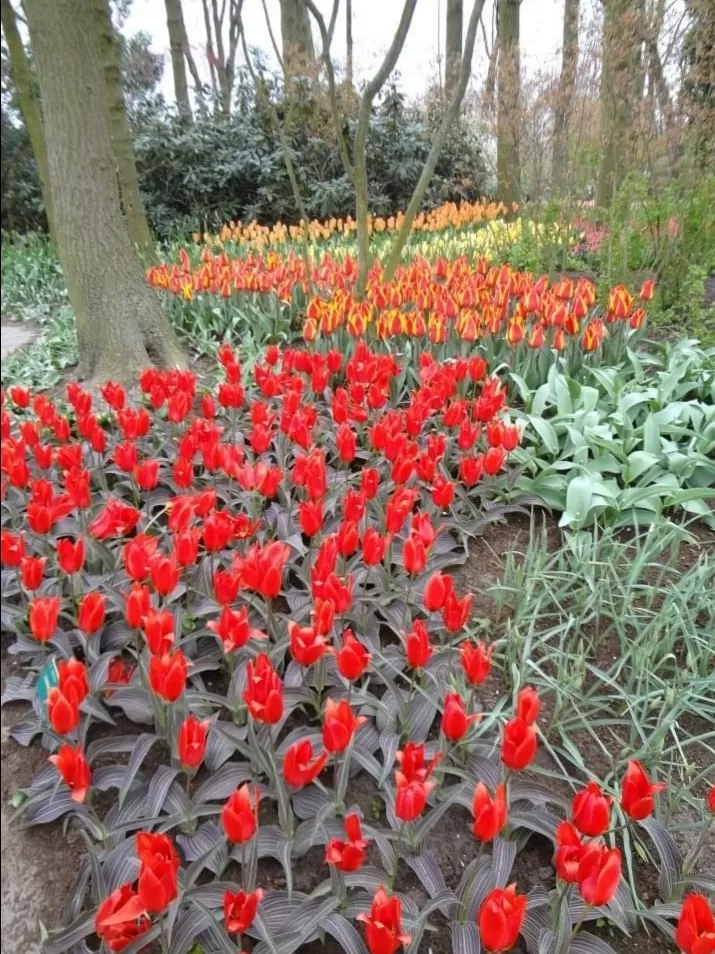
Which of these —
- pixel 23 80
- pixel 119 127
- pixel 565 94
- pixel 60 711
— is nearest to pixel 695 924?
pixel 60 711

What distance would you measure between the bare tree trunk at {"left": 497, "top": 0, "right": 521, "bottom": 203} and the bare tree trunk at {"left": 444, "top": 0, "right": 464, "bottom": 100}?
31cm

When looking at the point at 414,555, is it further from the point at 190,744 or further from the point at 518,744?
the point at 190,744

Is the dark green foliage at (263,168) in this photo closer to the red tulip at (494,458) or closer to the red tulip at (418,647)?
the red tulip at (494,458)

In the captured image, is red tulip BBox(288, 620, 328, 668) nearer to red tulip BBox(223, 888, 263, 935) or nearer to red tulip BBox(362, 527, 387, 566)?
red tulip BBox(362, 527, 387, 566)

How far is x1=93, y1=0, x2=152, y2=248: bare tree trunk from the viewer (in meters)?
4.46

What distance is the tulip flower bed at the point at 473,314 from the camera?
12.2 ft

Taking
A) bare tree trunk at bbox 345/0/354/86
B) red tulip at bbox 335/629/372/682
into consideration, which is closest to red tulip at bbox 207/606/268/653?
red tulip at bbox 335/629/372/682

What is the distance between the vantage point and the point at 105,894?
142 centimetres

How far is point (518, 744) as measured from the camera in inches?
49.6

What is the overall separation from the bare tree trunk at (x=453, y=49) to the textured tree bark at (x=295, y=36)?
932 millimetres

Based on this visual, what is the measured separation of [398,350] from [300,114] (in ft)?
11.8

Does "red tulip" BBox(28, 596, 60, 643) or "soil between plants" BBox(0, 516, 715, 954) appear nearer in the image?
"soil between plants" BBox(0, 516, 715, 954)

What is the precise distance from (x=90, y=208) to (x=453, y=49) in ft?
9.63

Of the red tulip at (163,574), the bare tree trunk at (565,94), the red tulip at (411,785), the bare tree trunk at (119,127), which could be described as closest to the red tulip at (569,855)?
the red tulip at (411,785)
